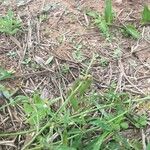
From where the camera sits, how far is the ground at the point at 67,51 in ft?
5.78

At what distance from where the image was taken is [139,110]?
167cm

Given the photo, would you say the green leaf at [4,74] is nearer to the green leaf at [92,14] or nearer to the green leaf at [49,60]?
the green leaf at [49,60]

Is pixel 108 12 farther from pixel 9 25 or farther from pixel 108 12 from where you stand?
pixel 9 25

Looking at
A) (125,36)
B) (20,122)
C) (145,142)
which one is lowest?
(145,142)

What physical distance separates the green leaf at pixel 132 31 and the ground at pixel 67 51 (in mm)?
24

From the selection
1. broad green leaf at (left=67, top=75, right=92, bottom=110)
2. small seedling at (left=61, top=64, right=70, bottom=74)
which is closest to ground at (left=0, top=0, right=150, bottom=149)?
small seedling at (left=61, top=64, right=70, bottom=74)

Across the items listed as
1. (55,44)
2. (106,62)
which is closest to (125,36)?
(106,62)

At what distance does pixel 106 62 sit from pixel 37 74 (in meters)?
0.32

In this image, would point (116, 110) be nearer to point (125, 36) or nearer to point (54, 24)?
point (125, 36)

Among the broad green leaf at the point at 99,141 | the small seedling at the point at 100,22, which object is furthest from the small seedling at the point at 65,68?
the broad green leaf at the point at 99,141

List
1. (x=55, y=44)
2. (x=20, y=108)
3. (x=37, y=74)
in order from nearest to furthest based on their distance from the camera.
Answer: (x=20, y=108) < (x=37, y=74) < (x=55, y=44)

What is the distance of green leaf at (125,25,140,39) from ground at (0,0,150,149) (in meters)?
0.02

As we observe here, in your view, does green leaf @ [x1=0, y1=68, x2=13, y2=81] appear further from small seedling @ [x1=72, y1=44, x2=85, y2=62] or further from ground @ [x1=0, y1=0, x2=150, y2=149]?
small seedling @ [x1=72, y1=44, x2=85, y2=62]

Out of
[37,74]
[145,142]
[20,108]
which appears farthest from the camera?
[37,74]
